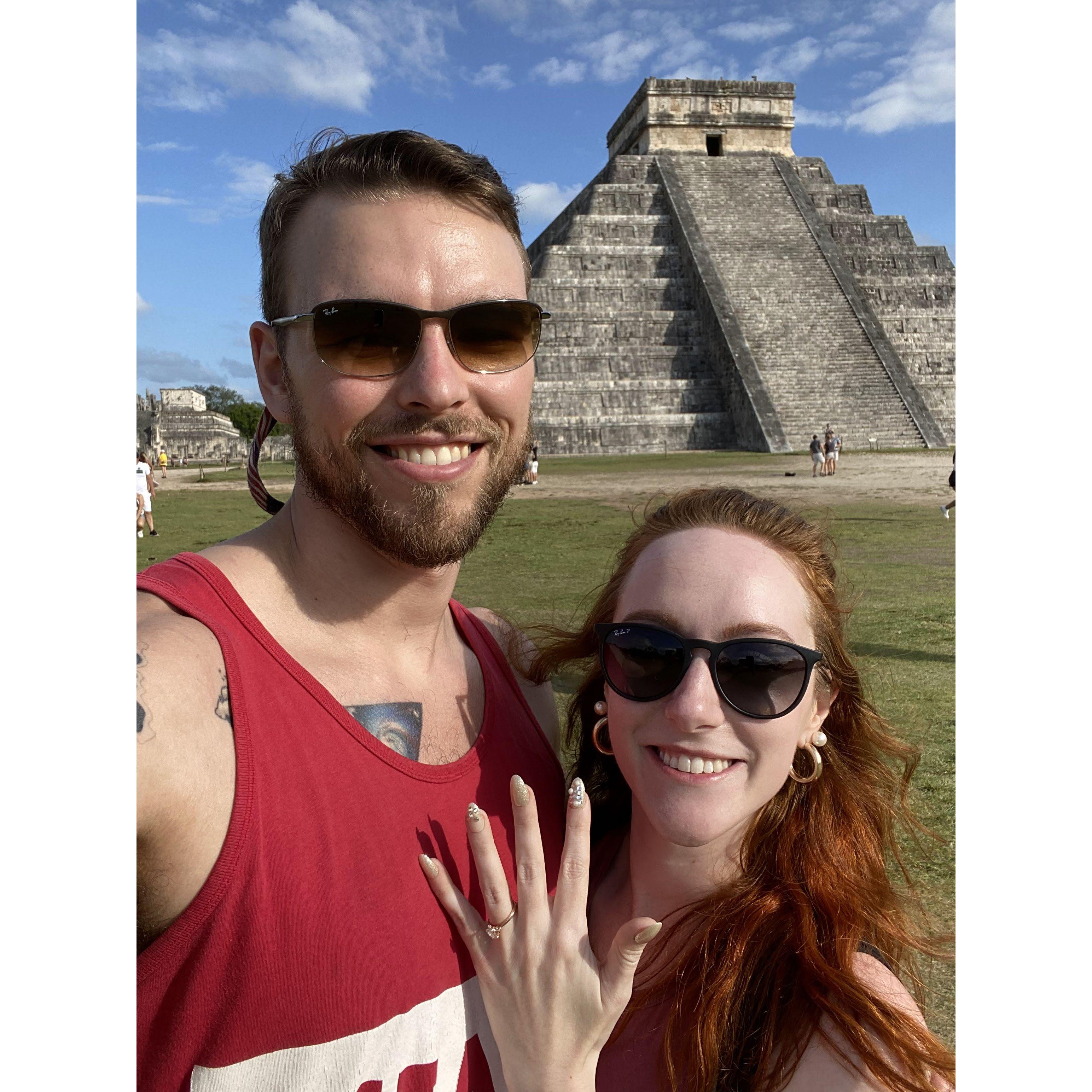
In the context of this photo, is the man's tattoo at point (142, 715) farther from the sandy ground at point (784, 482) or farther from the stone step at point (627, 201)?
the stone step at point (627, 201)

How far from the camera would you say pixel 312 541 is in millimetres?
1838

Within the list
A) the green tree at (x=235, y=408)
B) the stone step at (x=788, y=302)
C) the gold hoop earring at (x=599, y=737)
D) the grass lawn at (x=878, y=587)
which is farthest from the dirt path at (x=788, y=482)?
the green tree at (x=235, y=408)

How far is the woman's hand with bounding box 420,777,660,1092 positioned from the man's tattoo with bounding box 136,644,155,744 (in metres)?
0.50

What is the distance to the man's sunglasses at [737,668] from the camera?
179 cm

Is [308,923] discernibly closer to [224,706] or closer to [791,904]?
[224,706]

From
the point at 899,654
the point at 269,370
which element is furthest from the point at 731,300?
the point at 269,370

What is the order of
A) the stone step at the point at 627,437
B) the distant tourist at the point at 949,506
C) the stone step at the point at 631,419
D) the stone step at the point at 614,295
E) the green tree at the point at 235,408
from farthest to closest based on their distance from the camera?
the green tree at the point at 235,408, the stone step at the point at 614,295, the stone step at the point at 631,419, the stone step at the point at 627,437, the distant tourist at the point at 949,506

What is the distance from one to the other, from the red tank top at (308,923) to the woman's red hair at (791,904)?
41 cm

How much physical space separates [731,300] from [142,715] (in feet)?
112

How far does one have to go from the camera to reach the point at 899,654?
6.76 metres

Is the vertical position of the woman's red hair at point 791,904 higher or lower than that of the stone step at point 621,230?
lower
